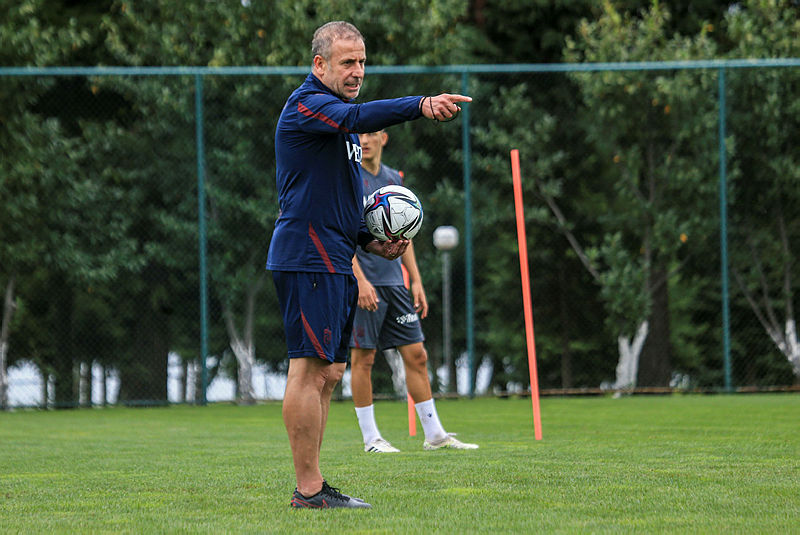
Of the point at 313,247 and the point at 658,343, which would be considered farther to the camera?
the point at 658,343

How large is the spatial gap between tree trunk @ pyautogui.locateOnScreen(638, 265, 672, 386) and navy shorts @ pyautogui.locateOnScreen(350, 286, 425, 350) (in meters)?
6.07

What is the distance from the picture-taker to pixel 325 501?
3797 mm

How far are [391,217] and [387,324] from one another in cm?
222

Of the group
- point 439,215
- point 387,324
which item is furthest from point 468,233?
point 387,324

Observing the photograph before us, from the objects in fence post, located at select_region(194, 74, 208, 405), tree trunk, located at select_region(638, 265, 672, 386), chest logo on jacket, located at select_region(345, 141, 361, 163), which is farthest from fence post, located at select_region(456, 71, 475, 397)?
chest logo on jacket, located at select_region(345, 141, 361, 163)

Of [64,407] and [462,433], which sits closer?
[462,433]

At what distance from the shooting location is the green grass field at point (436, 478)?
3.50 metres

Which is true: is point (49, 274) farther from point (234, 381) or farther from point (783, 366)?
point (783, 366)

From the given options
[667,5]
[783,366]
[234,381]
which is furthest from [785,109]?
[234,381]

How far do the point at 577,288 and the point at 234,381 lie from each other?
394cm

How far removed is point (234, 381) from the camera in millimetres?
11828

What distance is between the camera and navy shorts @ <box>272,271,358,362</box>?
3.80 metres

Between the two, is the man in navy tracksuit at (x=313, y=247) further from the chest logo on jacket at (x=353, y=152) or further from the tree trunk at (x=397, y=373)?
the tree trunk at (x=397, y=373)

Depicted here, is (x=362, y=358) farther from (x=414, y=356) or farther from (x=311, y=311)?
(x=311, y=311)
